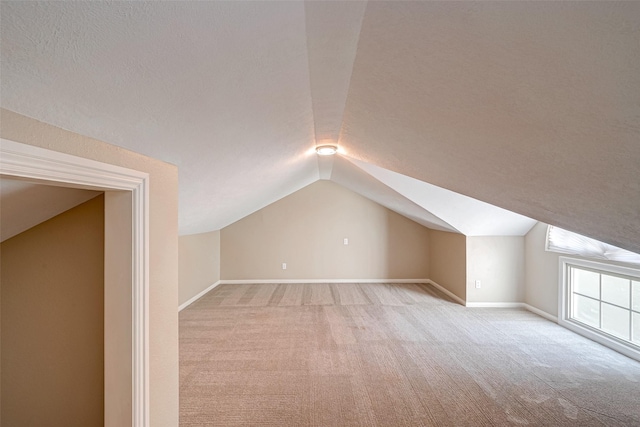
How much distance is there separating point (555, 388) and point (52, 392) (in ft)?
10.7

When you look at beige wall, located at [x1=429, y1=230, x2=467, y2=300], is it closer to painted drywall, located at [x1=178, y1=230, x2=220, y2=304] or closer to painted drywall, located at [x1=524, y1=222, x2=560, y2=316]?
painted drywall, located at [x1=524, y1=222, x2=560, y2=316]

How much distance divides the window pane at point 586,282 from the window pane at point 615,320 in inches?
6.4

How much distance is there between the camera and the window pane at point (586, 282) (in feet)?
10.8

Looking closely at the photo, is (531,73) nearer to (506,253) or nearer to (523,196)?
(523,196)

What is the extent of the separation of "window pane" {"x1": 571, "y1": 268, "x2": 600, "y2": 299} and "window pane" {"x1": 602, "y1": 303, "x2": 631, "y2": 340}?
0.53ft

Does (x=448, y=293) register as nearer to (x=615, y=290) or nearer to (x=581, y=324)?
(x=581, y=324)

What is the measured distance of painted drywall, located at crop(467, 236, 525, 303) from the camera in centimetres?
435

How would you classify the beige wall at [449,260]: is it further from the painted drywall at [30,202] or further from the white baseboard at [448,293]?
the painted drywall at [30,202]

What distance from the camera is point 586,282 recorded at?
3.40m

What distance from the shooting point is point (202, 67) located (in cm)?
92

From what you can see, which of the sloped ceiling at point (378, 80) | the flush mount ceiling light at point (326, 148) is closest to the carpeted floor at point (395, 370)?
the sloped ceiling at point (378, 80)

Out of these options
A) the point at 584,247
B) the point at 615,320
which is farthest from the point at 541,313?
the point at 584,247

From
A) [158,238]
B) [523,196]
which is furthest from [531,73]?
[158,238]

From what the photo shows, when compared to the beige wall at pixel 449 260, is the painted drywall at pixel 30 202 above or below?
above
